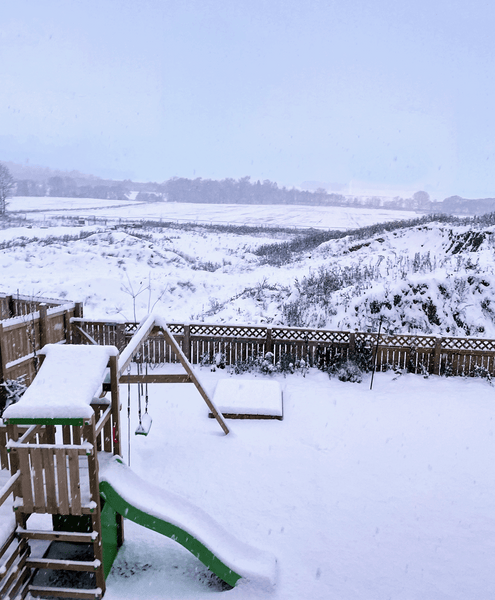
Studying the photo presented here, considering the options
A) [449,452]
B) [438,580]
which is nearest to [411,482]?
[449,452]

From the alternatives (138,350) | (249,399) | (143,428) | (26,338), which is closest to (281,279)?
(249,399)

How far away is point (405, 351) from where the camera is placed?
11070 mm

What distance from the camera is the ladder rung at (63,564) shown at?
13.0 ft

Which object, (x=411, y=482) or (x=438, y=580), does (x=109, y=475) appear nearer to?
(x=438, y=580)

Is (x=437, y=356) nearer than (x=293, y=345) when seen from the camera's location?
Yes

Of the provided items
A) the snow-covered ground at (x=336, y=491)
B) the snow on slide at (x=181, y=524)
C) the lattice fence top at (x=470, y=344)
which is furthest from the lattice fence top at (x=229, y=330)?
the snow on slide at (x=181, y=524)

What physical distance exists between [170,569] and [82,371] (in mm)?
2501

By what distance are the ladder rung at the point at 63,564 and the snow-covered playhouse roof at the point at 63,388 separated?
1.54 m

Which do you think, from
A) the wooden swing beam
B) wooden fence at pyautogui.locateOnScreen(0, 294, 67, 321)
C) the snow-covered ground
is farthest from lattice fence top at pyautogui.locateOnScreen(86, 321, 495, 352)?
the wooden swing beam

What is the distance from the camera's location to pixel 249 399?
28.6ft

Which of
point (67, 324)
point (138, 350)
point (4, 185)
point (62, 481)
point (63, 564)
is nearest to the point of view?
point (62, 481)

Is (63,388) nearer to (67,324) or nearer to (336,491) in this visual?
(336,491)

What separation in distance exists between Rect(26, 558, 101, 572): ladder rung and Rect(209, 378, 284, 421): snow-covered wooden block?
14.3 ft

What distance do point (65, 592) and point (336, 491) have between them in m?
3.74
